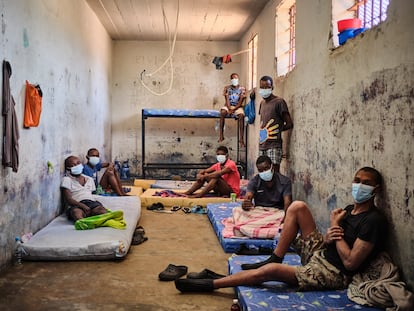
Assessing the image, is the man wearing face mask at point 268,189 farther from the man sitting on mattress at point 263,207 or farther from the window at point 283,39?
the window at point 283,39

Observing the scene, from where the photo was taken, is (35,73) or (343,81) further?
(35,73)

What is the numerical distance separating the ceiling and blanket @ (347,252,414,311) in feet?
17.9

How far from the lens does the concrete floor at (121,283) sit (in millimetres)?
2828

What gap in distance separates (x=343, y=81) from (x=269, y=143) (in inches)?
70.9

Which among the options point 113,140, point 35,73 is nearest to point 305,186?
point 35,73

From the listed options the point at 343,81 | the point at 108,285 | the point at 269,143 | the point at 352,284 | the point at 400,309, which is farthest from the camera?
the point at 269,143

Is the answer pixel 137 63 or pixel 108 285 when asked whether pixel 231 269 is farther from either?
pixel 137 63

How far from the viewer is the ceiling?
7094 millimetres

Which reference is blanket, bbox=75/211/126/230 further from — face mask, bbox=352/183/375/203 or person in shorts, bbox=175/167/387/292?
face mask, bbox=352/183/375/203

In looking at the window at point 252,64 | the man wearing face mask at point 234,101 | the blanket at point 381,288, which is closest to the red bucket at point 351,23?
the blanket at point 381,288

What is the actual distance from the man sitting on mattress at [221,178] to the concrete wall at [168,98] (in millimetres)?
3775

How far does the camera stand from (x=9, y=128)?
345cm

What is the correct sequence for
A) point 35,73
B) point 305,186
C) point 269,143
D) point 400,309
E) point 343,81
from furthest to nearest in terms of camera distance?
point 269,143 → point 305,186 → point 35,73 → point 343,81 → point 400,309

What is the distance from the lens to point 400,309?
231cm
